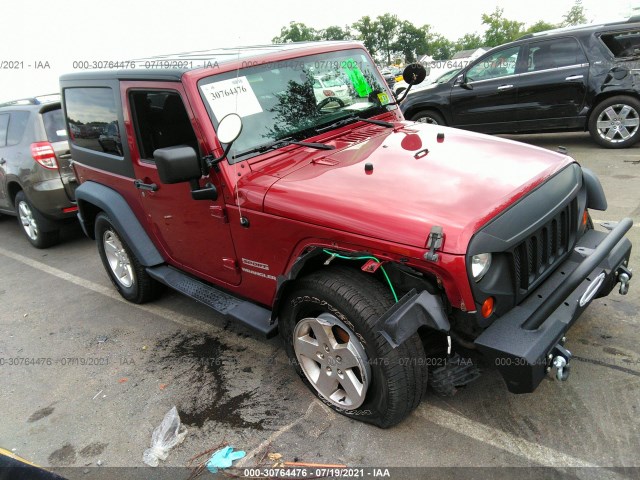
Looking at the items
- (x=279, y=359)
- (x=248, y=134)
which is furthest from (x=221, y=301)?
(x=248, y=134)

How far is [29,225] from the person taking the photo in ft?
21.6

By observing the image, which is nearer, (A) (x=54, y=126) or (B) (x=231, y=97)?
(B) (x=231, y=97)

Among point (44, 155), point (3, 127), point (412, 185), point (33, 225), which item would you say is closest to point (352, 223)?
point (412, 185)

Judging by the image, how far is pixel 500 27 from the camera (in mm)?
58656

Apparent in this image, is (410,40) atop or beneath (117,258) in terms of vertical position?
beneath

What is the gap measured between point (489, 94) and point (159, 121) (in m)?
6.59

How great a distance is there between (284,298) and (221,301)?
75 cm

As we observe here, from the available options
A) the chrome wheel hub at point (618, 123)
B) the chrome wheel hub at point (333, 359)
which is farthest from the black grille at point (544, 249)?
the chrome wheel hub at point (618, 123)

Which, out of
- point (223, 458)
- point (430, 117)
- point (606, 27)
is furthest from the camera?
point (430, 117)

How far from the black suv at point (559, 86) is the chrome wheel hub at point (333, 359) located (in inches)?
269

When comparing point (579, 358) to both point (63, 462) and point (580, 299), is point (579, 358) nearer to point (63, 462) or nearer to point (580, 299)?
point (580, 299)

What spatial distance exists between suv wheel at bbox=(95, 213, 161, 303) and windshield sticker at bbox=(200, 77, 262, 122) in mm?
1732

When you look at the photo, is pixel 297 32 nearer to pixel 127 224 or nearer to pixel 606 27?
pixel 606 27

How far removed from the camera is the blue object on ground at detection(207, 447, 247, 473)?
2658 millimetres
